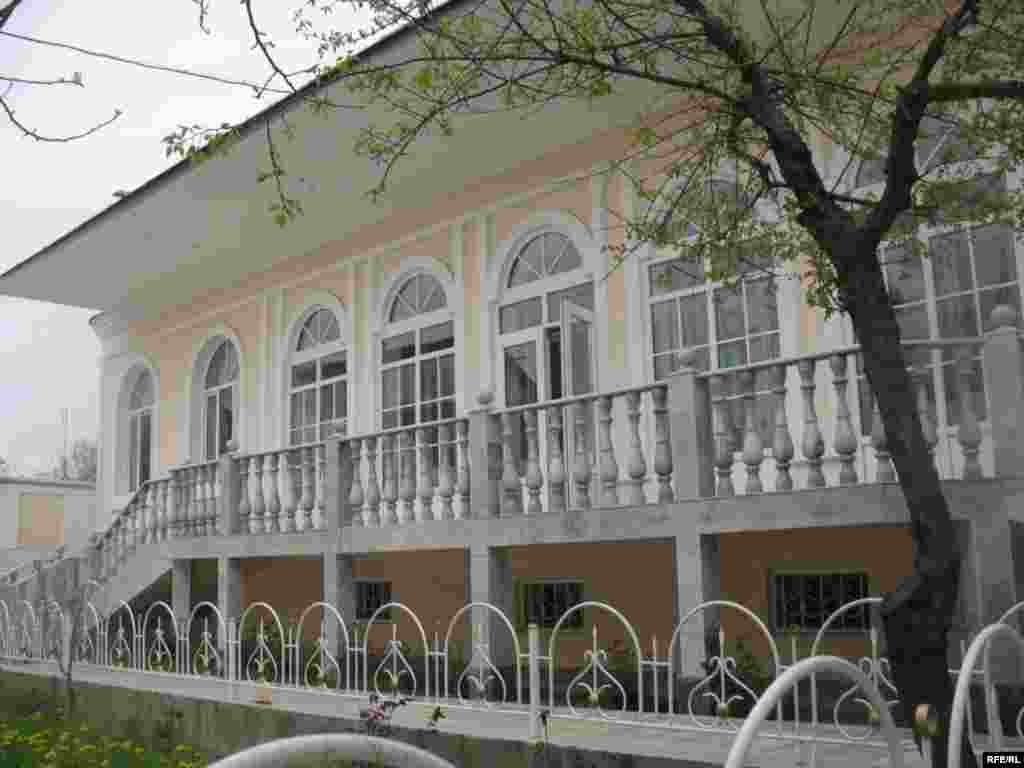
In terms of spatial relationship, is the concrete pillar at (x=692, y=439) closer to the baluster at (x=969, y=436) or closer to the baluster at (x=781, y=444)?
the baluster at (x=781, y=444)

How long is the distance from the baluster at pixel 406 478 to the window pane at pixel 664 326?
2.81 meters

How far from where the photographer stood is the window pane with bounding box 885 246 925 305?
9727mm

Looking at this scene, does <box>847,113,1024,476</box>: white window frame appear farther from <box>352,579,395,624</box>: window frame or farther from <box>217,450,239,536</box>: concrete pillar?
<box>217,450,239,536</box>: concrete pillar

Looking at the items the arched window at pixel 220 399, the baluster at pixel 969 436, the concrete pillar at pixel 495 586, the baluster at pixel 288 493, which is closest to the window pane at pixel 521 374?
the baluster at pixel 288 493

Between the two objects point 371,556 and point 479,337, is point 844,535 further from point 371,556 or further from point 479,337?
point 371,556

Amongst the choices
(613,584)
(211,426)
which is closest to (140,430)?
(211,426)

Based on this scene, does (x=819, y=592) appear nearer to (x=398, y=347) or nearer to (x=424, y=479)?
(x=424, y=479)

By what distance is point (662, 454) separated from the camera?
8484mm

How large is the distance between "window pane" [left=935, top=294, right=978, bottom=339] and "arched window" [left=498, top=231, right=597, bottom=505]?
3.83 meters

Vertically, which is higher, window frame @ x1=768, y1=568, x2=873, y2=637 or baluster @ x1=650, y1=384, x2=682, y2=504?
baluster @ x1=650, y1=384, x2=682, y2=504

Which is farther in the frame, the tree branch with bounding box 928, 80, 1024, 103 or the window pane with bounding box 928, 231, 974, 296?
the window pane with bounding box 928, 231, 974, 296

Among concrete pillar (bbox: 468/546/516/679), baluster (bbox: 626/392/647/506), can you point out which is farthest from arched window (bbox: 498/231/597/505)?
baluster (bbox: 626/392/647/506)

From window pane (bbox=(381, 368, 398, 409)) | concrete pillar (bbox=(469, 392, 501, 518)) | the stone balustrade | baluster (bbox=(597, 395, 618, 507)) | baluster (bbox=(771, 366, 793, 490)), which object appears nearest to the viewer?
baluster (bbox=(771, 366, 793, 490))

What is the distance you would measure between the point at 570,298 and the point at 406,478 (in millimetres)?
3211
